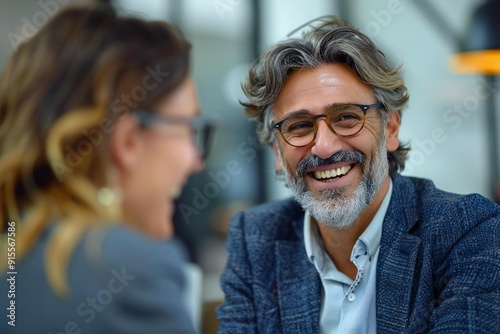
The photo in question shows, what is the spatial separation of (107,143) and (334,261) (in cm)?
71

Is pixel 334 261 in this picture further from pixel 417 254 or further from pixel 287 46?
pixel 287 46

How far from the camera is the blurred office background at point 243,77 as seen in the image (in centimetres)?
168

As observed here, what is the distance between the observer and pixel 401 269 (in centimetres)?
132

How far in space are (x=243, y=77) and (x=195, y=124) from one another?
0.45 meters

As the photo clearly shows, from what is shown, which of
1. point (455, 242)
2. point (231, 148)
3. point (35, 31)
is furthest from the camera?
point (231, 148)

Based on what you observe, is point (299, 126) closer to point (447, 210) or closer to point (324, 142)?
point (324, 142)

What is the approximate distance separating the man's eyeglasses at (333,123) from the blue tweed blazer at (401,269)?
24cm

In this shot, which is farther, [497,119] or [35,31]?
[497,119]

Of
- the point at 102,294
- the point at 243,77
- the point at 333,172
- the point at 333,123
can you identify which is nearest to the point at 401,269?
the point at 333,172

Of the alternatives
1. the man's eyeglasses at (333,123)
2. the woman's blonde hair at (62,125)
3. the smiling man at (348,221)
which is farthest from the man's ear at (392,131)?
the woman's blonde hair at (62,125)

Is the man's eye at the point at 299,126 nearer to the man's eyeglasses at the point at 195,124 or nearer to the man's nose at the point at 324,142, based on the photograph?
the man's nose at the point at 324,142

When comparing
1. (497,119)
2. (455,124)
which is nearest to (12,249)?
(455,124)

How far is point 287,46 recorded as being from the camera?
143cm

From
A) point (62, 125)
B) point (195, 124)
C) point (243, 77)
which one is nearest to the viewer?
point (62, 125)
